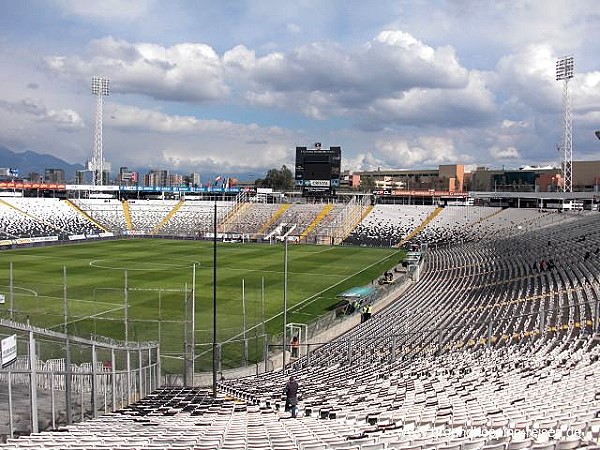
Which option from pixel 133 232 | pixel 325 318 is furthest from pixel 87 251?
pixel 325 318

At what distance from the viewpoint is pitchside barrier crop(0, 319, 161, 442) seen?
9.55 metres

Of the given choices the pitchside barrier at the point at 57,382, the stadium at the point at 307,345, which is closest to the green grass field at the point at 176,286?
the stadium at the point at 307,345

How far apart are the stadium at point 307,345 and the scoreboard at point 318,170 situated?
13.3 m

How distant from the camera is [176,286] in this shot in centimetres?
4081

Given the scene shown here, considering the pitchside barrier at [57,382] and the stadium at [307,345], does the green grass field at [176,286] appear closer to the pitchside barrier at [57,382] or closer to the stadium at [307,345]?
the stadium at [307,345]

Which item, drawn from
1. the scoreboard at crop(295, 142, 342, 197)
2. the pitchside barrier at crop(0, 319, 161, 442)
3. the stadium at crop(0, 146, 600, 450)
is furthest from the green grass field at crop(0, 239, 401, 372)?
the scoreboard at crop(295, 142, 342, 197)

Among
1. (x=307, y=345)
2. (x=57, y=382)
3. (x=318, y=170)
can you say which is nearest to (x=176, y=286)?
(x=307, y=345)

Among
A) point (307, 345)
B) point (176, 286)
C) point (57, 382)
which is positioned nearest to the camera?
point (57, 382)

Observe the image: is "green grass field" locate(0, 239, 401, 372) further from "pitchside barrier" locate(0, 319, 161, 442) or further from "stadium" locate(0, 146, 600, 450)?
"pitchside barrier" locate(0, 319, 161, 442)

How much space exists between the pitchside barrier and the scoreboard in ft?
211

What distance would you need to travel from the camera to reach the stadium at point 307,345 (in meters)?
9.20

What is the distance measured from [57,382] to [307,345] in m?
12.9

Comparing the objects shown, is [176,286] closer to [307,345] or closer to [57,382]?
[307,345]

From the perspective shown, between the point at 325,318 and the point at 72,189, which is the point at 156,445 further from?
the point at 72,189
